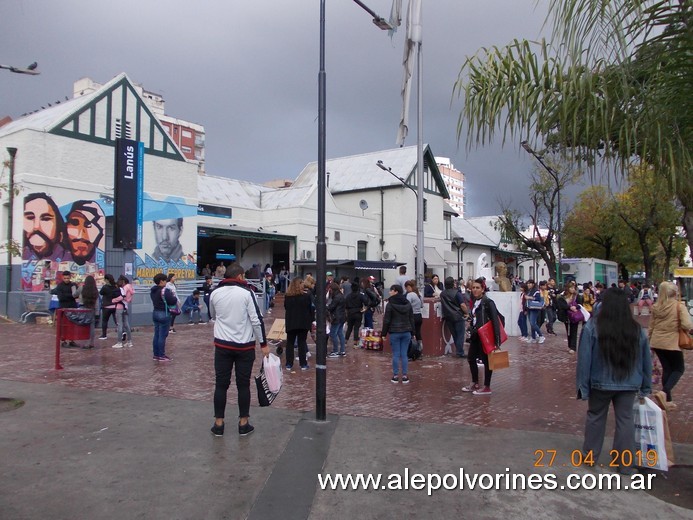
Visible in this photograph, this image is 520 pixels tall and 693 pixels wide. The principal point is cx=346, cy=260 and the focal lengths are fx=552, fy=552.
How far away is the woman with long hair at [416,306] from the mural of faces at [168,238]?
543 inches

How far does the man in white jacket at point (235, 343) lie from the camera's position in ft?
19.1

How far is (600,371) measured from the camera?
4898 mm

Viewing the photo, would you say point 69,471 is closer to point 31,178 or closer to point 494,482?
point 494,482

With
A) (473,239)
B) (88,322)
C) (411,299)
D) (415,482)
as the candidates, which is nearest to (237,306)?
(415,482)

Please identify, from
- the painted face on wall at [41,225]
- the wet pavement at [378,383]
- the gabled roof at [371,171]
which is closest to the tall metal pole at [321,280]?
the wet pavement at [378,383]

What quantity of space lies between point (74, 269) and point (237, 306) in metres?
16.0

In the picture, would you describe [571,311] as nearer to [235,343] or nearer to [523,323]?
[523,323]

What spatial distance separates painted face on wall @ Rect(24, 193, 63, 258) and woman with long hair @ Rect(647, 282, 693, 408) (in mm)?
18464

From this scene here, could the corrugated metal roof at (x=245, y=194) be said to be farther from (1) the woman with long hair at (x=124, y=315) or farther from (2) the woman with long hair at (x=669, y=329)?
(2) the woman with long hair at (x=669, y=329)

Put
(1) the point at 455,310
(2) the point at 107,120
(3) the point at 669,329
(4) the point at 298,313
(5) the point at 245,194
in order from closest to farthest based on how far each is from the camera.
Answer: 1. (3) the point at 669,329
2. (4) the point at 298,313
3. (1) the point at 455,310
4. (2) the point at 107,120
5. (5) the point at 245,194

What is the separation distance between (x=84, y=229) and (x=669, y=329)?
18.8 meters

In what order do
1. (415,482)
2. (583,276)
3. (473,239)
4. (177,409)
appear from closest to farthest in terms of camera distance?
(415,482) → (177,409) → (583,276) → (473,239)

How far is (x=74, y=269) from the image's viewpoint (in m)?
19.5

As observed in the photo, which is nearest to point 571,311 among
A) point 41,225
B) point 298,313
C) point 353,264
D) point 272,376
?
point 298,313
